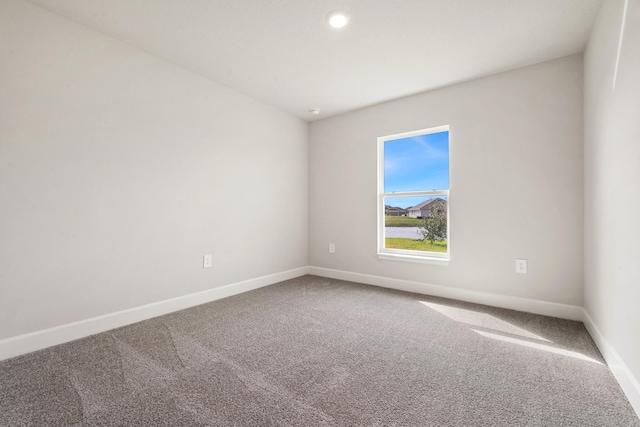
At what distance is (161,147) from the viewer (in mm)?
2514

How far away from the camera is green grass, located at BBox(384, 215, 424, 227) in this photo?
132 inches

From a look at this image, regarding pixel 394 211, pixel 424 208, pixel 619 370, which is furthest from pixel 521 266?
pixel 394 211

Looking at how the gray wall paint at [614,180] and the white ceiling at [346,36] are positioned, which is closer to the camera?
the gray wall paint at [614,180]

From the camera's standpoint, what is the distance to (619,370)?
4.87 ft

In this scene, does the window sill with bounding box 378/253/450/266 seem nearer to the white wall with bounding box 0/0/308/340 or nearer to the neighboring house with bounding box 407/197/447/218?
A: the neighboring house with bounding box 407/197/447/218

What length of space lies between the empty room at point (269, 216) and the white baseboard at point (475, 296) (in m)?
0.02

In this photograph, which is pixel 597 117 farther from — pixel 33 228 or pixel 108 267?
pixel 33 228

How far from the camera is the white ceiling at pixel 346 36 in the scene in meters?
1.88

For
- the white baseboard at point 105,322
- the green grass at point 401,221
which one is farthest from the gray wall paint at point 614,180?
the white baseboard at point 105,322

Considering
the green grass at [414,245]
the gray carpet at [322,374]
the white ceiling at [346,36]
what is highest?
the white ceiling at [346,36]

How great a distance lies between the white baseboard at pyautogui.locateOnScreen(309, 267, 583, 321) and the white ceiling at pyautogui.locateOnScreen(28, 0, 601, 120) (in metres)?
2.18

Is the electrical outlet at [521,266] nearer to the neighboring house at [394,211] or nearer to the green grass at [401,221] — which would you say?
the green grass at [401,221]

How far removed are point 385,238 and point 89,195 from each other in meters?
3.01

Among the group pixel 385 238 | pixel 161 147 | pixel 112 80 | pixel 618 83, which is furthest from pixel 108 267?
pixel 618 83
